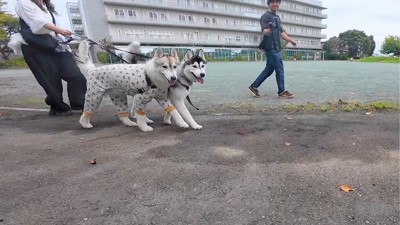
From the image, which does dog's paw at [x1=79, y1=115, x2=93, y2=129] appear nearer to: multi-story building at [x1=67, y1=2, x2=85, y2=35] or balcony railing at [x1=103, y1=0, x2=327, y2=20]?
balcony railing at [x1=103, y1=0, x2=327, y2=20]

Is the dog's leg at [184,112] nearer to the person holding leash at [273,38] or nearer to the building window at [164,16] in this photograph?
the person holding leash at [273,38]

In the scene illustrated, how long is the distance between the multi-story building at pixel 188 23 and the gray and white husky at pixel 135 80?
40091mm

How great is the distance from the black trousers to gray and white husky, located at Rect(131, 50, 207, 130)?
5.50ft

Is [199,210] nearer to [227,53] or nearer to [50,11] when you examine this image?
[50,11]

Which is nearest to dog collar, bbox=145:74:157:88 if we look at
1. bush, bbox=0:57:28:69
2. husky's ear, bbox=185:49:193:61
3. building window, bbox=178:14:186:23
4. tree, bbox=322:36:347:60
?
husky's ear, bbox=185:49:193:61

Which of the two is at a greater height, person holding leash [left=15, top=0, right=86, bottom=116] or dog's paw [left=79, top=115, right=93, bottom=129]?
person holding leash [left=15, top=0, right=86, bottom=116]

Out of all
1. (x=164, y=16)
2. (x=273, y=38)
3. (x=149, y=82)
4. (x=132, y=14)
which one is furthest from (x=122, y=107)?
(x=164, y=16)

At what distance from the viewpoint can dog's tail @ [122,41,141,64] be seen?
3828mm

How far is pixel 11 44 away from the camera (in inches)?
162

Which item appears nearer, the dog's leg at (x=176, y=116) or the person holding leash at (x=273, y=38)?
the dog's leg at (x=176, y=116)

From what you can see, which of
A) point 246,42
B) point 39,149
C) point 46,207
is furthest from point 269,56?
point 246,42

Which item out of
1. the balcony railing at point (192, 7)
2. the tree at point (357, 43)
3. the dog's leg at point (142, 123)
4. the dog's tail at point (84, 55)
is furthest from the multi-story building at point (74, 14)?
the tree at point (357, 43)

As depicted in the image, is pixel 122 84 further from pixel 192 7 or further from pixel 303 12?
pixel 303 12

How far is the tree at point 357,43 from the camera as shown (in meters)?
72.6
